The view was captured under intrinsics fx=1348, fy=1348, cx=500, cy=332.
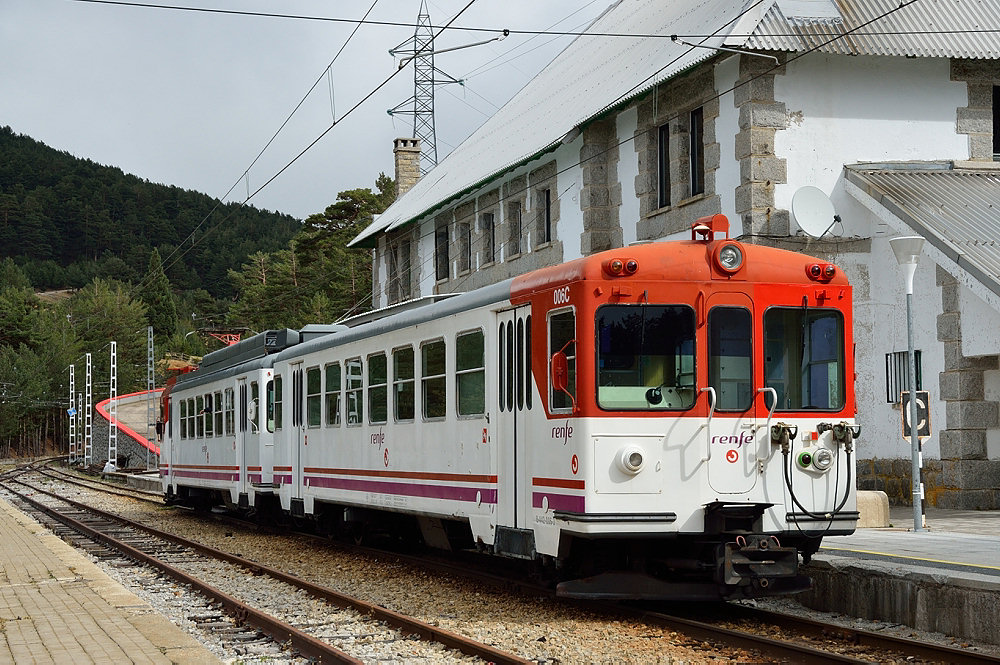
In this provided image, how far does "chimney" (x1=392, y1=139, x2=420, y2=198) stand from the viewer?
166 ft

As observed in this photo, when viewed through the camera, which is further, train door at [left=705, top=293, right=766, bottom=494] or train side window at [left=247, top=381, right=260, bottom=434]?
→ train side window at [left=247, top=381, right=260, bottom=434]

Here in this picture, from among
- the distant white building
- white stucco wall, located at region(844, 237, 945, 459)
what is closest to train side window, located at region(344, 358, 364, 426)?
the distant white building

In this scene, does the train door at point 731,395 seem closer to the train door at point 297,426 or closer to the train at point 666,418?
the train at point 666,418

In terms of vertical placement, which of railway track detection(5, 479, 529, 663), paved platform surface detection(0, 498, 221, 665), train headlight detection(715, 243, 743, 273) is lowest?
railway track detection(5, 479, 529, 663)

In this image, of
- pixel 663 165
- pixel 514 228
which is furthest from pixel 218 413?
pixel 514 228

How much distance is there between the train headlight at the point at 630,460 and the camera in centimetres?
1037

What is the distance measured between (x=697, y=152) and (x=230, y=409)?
362 inches

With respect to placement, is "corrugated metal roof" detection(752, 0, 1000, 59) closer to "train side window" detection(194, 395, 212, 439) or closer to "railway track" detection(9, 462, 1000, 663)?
"railway track" detection(9, 462, 1000, 663)

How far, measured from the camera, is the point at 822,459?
430 inches

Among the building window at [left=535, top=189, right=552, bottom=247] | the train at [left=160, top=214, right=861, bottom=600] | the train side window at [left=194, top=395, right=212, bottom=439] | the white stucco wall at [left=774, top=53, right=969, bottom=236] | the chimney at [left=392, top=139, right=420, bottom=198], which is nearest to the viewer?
the train at [left=160, top=214, right=861, bottom=600]

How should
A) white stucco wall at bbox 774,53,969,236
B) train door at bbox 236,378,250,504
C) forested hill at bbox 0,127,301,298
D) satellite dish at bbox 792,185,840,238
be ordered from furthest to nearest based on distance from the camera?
forested hill at bbox 0,127,301,298 → train door at bbox 236,378,250,504 → white stucco wall at bbox 774,53,969,236 → satellite dish at bbox 792,185,840,238

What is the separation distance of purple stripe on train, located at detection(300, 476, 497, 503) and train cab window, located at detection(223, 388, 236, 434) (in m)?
4.86

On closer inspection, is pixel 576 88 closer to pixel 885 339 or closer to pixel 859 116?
pixel 859 116

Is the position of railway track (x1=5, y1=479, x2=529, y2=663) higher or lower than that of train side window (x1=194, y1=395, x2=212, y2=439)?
lower
